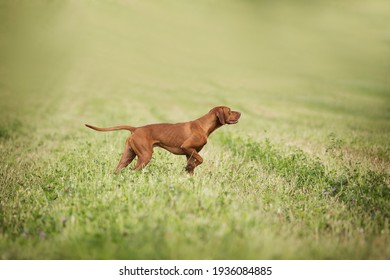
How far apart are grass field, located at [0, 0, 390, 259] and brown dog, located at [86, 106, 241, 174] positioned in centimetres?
35

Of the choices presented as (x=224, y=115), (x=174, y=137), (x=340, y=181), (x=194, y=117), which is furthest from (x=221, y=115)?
(x=194, y=117)

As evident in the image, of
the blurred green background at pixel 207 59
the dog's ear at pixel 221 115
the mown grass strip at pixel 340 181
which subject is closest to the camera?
the mown grass strip at pixel 340 181

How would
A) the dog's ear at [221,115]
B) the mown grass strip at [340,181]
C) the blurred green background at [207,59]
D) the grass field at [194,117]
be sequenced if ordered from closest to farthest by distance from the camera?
the grass field at [194,117] → the mown grass strip at [340,181] → the dog's ear at [221,115] → the blurred green background at [207,59]

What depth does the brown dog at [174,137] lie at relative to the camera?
6.30m

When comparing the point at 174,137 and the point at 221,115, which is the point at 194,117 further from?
the point at 174,137

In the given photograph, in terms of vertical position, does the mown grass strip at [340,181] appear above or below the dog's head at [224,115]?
below

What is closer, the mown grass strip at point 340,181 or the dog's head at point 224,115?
the mown grass strip at point 340,181

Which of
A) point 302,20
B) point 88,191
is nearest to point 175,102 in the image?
point 302,20

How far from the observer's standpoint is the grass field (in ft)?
15.1

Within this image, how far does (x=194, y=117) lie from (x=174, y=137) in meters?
11.6

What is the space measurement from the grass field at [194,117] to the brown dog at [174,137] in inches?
13.6

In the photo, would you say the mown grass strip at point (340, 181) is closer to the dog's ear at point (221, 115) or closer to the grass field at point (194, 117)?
the grass field at point (194, 117)

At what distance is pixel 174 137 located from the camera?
6410 millimetres

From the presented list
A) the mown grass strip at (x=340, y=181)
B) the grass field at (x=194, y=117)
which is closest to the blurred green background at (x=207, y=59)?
the grass field at (x=194, y=117)
